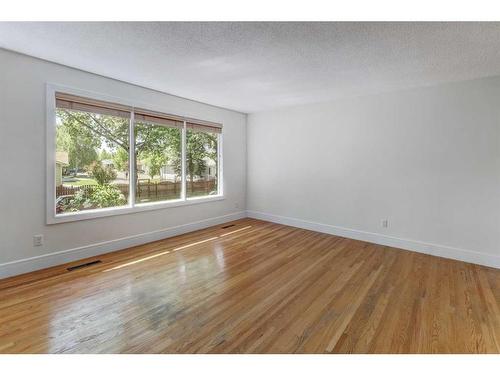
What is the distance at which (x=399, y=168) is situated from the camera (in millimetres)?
3799

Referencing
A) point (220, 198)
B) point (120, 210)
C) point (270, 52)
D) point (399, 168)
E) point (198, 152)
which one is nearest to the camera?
point (270, 52)

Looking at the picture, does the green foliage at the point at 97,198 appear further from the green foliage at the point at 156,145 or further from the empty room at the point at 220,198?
the green foliage at the point at 156,145

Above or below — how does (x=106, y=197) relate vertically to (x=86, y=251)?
above

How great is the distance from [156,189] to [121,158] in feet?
2.43

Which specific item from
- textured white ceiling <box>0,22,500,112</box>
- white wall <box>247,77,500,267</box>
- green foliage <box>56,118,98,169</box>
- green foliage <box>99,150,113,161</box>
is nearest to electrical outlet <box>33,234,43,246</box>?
green foliage <box>56,118,98,169</box>

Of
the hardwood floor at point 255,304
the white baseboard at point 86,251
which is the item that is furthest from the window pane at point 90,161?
the hardwood floor at point 255,304

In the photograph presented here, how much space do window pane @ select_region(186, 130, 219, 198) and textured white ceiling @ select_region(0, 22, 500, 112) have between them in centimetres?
126

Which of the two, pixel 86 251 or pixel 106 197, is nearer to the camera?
pixel 86 251

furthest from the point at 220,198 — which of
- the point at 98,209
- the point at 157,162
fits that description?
the point at 98,209

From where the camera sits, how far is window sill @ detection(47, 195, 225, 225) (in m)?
3.06

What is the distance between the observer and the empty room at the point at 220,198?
1.99 metres

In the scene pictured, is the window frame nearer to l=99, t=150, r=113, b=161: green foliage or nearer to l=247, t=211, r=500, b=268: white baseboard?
l=99, t=150, r=113, b=161: green foliage

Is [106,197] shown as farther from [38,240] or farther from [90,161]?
[38,240]
